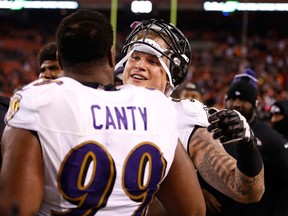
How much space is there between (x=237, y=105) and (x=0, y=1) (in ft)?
55.7

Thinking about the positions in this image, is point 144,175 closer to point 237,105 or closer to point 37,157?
point 37,157

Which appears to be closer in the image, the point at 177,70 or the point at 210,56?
the point at 177,70

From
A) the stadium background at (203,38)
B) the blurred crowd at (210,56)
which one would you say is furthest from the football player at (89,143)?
the stadium background at (203,38)

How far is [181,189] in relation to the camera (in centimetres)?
219

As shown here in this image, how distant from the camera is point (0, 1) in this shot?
2072cm

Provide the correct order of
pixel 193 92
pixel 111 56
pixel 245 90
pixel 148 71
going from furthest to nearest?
pixel 193 92 < pixel 245 90 < pixel 148 71 < pixel 111 56

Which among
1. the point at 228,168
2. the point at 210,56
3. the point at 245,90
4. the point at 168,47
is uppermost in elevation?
the point at 168,47

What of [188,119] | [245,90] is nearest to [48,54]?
[245,90]

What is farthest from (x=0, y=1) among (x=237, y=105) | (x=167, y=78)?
(x=167, y=78)

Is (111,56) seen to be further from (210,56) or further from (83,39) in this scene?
(210,56)

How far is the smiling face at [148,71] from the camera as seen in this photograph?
2814mm

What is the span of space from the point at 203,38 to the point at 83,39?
23.8 meters

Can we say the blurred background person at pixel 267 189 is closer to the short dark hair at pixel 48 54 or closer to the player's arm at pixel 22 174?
the short dark hair at pixel 48 54

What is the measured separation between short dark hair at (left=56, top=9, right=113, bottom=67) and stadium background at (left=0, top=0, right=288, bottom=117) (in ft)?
59.3
